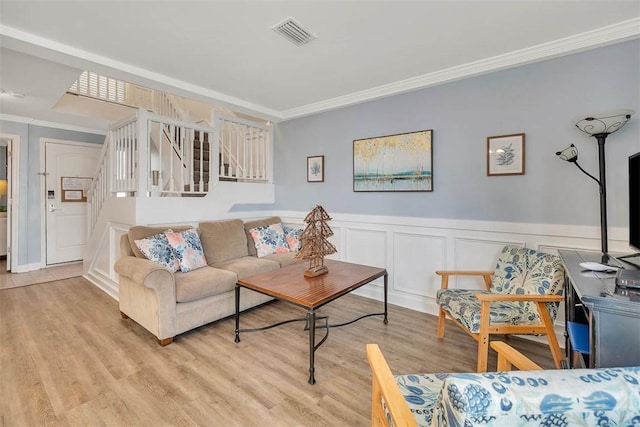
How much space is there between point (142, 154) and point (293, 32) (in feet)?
6.55

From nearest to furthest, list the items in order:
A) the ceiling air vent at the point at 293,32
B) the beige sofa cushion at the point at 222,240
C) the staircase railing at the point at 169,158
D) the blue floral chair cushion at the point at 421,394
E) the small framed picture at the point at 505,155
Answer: the blue floral chair cushion at the point at 421,394 < the ceiling air vent at the point at 293,32 < the small framed picture at the point at 505,155 < the staircase railing at the point at 169,158 < the beige sofa cushion at the point at 222,240

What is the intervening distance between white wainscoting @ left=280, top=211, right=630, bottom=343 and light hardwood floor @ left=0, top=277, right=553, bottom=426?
0.36 meters

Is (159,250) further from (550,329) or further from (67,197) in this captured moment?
(67,197)

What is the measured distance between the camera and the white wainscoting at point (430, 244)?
238cm

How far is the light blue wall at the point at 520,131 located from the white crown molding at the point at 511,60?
0.27 feet

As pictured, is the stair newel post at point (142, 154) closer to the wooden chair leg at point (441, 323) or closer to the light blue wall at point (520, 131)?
the light blue wall at point (520, 131)

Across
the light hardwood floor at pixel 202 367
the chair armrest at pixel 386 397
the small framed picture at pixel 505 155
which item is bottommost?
the light hardwood floor at pixel 202 367

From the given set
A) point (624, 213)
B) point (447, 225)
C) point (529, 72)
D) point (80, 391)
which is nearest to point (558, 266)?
point (624, 213)

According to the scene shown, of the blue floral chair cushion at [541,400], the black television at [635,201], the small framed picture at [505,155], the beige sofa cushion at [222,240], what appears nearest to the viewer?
the blue floral chair cushion at [541,400]

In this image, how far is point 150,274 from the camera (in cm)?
228

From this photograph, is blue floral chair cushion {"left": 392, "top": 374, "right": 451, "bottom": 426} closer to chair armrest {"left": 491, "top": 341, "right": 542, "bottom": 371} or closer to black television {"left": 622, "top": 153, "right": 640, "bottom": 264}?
chair armrest {"left": 491, "top": 341, "right": 542, "bottom": 371}

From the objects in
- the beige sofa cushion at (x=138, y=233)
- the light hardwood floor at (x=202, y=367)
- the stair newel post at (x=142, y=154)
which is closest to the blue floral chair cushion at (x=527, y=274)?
the light hardwood floor at (x=202, y=367)

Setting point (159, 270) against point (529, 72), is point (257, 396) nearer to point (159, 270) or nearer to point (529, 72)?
point (159, 270)

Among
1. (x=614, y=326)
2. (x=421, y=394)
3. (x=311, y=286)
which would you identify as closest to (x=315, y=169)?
(x=311, y=286)
